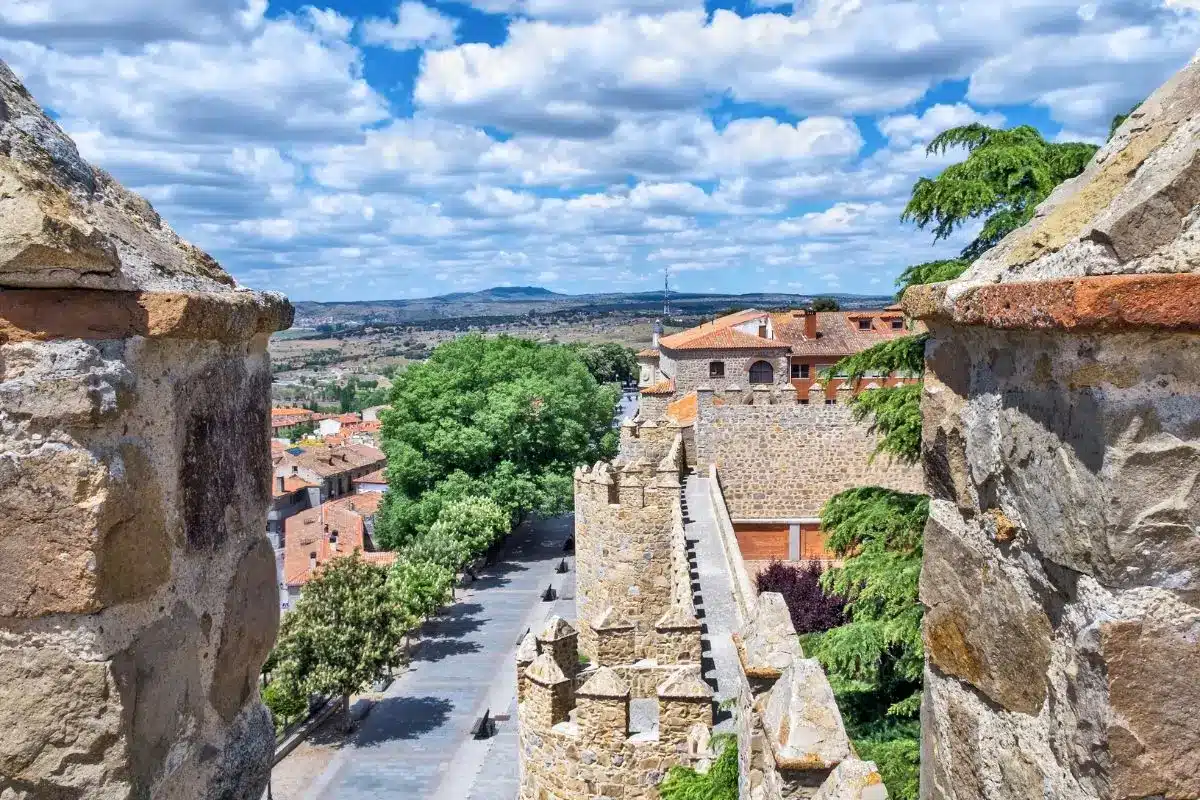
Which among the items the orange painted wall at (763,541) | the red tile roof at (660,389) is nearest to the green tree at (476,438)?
the red tile roof at (660,389)

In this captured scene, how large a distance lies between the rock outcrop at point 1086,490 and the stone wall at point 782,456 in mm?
20256

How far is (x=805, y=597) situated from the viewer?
1752 centimetres

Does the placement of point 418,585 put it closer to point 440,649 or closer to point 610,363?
point 440,649

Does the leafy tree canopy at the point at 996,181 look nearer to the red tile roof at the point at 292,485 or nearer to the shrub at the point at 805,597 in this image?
the shrub at the point at 805,597

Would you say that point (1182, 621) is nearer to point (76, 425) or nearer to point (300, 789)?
point (76, 425)

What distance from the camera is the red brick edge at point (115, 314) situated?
1927 mm

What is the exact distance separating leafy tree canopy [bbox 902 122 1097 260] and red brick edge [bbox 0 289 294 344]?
7.26m

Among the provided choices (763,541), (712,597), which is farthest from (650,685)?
(763,541)

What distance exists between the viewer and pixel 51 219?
1.93 m

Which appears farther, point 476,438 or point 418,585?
point 476,438

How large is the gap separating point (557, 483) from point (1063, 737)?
28922mm

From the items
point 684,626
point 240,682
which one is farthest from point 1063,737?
point 684,626

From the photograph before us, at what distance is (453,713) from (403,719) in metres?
1.04

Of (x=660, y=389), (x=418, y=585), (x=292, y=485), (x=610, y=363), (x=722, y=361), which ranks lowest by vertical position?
(x=292, y=485)
